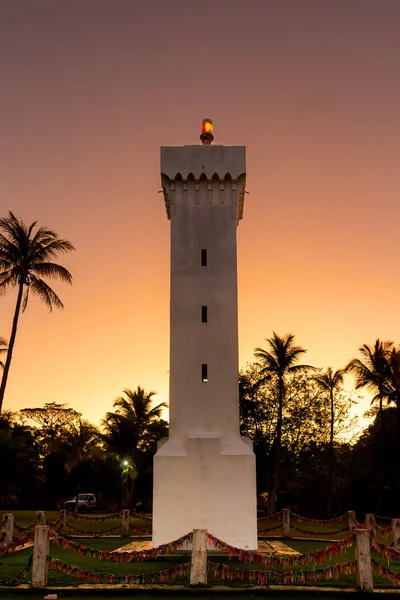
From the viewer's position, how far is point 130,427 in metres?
45.1

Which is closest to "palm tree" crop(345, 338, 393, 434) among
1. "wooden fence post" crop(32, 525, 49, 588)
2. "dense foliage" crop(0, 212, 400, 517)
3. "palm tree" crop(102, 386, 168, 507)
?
"dense foliage" crop(0, 212, 400, 517)

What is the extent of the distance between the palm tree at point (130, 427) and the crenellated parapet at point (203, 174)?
90.3 ft

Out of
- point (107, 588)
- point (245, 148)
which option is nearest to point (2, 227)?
point (245, 148)

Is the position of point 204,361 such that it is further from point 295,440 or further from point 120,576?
point 295,440

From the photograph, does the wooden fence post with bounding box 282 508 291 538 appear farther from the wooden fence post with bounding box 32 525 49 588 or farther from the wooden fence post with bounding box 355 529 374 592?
the wooden fence post with bounding box 32 525 49 588

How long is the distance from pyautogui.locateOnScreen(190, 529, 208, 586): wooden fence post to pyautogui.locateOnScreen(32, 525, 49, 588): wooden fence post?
3.25 meters

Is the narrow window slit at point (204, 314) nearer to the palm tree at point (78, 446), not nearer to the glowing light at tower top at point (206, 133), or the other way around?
the glowing light at tower top at point (206, 133)

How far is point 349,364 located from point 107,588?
3411 cm

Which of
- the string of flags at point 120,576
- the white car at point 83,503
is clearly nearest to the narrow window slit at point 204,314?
the string of flags at point 120,576

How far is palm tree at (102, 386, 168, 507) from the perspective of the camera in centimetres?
4506

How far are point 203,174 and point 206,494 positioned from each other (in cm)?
1125

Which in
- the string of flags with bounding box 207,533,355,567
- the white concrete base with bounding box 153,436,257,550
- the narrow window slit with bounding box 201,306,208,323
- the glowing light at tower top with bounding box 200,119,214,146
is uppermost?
the glowing light at tower top with bounding box 200,119,214,146

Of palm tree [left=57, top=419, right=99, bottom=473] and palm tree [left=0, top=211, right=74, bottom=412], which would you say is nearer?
palm tree [left=0, top=211, right=74, bottom=412]

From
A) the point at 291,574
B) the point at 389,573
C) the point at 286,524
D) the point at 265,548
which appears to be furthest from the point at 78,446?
the point at 389,573
